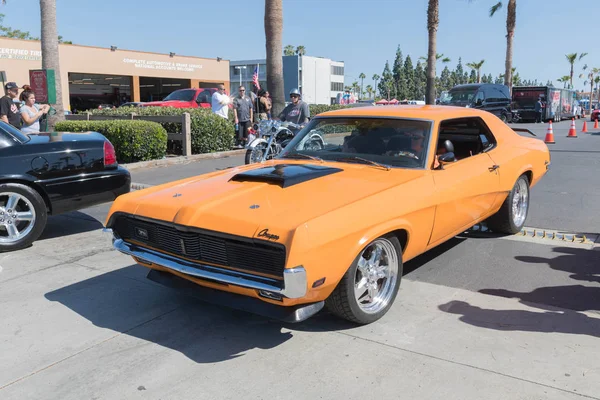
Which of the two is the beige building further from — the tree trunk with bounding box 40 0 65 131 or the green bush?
the green bush

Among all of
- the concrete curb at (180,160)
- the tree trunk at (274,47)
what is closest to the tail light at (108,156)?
the concrete curb at (180,160)

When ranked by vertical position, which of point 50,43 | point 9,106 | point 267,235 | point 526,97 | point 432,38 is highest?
point 432,38

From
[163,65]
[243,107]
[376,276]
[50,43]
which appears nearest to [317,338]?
[376,276]

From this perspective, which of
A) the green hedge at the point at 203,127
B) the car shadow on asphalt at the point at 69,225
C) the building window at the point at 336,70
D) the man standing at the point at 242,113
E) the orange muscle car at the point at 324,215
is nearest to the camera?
the orange muscle car at the point at 324,215

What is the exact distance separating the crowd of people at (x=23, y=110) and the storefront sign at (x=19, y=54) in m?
28.8

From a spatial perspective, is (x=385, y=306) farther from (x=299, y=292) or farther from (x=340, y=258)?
(x=299, y=292)

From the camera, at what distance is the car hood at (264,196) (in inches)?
131

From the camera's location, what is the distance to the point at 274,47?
15359 mm

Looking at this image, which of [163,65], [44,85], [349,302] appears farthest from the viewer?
[163,65]

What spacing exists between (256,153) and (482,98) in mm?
17057

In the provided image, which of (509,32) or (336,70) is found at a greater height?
(336,70)

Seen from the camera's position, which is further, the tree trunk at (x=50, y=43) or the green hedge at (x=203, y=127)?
the tree trunk at (x=50, y=43)

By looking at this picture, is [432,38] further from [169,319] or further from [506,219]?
[169,319]

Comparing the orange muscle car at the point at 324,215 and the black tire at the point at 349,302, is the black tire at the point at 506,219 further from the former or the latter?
the black tire at the point at 349,302
